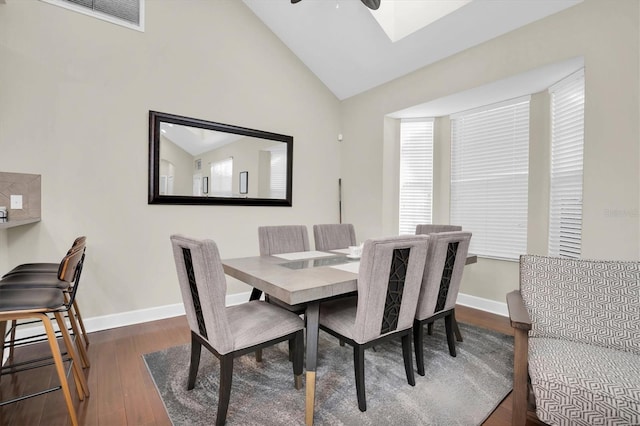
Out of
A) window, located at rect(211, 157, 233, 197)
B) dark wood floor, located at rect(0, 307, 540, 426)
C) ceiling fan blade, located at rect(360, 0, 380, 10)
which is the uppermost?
ceiling fan blade, located at rect(360, 0, 380, 10)

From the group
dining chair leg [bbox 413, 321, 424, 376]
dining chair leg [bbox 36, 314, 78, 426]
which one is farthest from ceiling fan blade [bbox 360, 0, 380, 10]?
Result: dining chair leg [bbox 36, 314, 78, 426]

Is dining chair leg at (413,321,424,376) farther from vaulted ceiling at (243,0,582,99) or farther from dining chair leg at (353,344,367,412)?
vaulted ceiling at (243,0,582,99)

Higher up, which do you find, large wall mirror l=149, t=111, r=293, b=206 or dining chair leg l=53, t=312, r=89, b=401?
large wall mirror l=149, t=111, r=293, b=206

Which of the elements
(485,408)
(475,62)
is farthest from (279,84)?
(485,408)

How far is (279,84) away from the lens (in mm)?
4047

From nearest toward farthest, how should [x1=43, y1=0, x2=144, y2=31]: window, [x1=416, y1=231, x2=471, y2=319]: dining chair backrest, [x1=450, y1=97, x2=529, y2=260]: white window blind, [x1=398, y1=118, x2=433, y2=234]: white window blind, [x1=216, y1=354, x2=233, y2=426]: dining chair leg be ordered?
[x1=216, y1=354, x2=233, y2=426]: dining chair leg, [x1=416, y1=231, x2=471, y2=319]: dining chair backrest, [x1=43, y1=0, x2=144, y2=31]: window, [x1=450, y1=97, x2=529, y2=260]: white window blind, [x1=398, y1=118, x2=433, y2=234]: white window blind

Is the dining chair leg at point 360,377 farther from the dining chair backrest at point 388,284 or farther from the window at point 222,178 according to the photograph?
the window at point 222,178

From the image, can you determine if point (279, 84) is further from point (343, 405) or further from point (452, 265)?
point (343, 405)

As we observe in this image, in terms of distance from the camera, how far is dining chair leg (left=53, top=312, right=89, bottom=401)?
1728 millimetres

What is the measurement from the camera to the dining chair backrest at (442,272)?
6.83 ft

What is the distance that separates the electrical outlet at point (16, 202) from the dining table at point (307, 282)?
71.6 inches

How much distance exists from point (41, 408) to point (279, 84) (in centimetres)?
372

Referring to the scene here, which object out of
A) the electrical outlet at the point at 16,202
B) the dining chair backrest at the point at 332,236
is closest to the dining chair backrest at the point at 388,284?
the dining chair backrest at the point at 332,236

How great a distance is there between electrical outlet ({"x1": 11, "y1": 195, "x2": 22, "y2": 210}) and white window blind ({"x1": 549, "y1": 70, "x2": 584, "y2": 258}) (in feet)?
15.1
